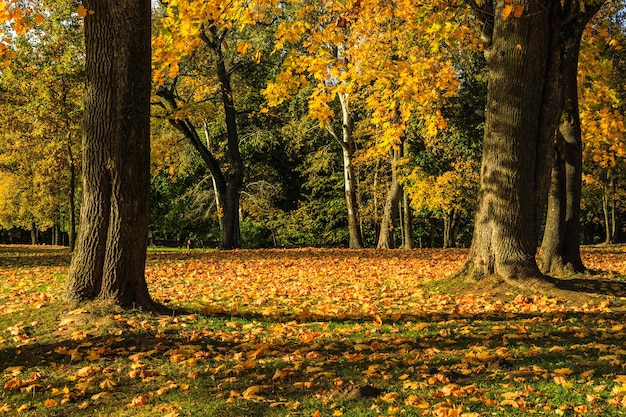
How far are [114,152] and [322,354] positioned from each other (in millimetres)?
3552

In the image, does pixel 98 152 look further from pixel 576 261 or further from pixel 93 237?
pixel 576 261

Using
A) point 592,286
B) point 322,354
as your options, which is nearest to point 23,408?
point 322,354

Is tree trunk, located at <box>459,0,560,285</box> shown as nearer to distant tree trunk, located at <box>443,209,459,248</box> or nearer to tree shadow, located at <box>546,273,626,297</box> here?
tree shadow, located at <box>546,273,626,297</box>

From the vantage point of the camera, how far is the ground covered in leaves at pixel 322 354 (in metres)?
4.73

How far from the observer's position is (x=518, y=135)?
9.83 metres

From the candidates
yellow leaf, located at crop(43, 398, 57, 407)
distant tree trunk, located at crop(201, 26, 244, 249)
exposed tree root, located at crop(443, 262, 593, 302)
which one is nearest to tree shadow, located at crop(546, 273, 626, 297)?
exposed tree root, located at crop(443, 262, 593, 302)

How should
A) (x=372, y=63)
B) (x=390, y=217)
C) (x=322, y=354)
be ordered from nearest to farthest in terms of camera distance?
(x=322, y=354)
(x=372, y=63)
(x=390, y=217)

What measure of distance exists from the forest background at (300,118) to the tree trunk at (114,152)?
1.13 meters

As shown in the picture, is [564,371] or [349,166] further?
[349,166]

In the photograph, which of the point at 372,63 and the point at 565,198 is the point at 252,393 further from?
the point at 372,63

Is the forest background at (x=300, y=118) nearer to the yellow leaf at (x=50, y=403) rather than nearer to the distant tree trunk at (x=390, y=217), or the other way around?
the distant tree trunk at (x=390, y=217)

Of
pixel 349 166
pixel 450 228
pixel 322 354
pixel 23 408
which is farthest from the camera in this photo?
pixel 450 228

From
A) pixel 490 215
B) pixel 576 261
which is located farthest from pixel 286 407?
pixel 576 261

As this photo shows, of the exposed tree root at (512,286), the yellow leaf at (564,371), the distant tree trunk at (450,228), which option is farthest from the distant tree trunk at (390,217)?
the yellow leaf at (564,371)
